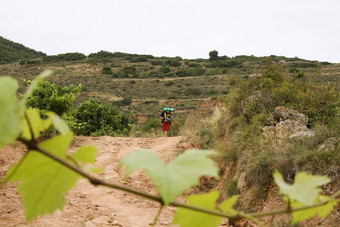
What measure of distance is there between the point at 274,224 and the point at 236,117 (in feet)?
13.5

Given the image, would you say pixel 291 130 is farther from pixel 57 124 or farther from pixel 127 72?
pixel 127 72

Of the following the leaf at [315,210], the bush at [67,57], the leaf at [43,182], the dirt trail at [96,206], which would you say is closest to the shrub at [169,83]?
the bush at [67,57]

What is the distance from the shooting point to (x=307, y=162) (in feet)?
15.8

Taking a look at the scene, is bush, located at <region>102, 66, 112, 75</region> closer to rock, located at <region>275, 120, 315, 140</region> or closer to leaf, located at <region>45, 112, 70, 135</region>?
rock, located at <region>275, 120, 315, 140</region>

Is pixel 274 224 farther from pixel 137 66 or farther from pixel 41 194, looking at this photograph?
pixel 137 66

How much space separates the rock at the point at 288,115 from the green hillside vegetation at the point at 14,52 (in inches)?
1477

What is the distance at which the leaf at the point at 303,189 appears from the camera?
1.45 feet

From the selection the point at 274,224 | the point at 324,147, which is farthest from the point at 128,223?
the point at 324,147

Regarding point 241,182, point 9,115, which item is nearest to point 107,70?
point 241,182

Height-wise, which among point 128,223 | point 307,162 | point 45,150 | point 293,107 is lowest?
point 128,223

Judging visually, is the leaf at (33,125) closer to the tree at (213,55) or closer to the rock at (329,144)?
the rock at (329,144)

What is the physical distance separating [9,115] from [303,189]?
15.2 inches

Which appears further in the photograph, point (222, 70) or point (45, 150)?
point (222, 70)

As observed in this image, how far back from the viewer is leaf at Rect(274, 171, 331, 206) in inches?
17.4
